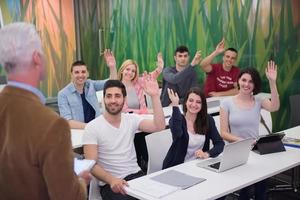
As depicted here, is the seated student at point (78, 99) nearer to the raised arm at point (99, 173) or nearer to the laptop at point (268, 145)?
the raised arm at point (99, 173)

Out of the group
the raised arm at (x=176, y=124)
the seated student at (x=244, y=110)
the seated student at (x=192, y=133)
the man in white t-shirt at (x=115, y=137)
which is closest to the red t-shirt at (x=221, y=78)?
the seated student at (x=244, y=110)

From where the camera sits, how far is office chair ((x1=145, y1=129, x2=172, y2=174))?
278 centimetres

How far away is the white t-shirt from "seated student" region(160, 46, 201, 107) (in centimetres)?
185

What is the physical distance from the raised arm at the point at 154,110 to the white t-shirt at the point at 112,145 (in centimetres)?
17

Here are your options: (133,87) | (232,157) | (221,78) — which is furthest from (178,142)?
(221,78)

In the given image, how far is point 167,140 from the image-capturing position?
9.47 ft

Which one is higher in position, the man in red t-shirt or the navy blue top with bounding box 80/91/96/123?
the man in red t-shirt

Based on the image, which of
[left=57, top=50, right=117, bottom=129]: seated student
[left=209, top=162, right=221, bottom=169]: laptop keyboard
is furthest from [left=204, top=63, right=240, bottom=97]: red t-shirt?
[left=209, top=162, right=221, bottom=169]: laptop keyboard

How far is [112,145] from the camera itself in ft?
A: 8.83

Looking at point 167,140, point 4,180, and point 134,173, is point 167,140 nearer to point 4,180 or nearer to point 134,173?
point 134,173

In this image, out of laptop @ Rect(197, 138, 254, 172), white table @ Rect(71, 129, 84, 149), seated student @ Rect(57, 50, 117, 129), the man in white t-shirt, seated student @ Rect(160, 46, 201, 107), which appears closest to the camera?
laptop @ Rect(197, 138, 254, 172)

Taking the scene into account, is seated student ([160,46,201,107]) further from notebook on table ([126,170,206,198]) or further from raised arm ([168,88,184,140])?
notebook on table ([126,170,206,198])

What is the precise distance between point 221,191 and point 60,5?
6.05m

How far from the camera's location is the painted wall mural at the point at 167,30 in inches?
188
